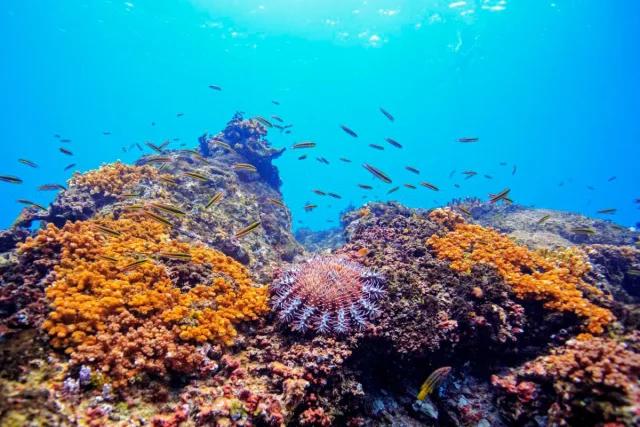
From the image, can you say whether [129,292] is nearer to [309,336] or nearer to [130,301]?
[130,301]

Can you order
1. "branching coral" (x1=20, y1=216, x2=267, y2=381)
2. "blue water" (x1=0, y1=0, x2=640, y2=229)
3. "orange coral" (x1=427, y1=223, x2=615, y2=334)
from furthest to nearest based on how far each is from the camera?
"blue water" (x1=0, y1=0, x2=640, y2=229) < "orange coral" (x1=427, y1=223, x2=615, y2=334) < "branching coral" (x1=20, y1=216, x2=267, y2=381)

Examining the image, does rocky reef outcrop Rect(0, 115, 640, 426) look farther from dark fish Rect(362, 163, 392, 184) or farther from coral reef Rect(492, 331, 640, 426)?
dark fish Rect(362, 163, 392, 184)

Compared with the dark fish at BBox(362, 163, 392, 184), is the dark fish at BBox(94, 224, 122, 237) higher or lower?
lower

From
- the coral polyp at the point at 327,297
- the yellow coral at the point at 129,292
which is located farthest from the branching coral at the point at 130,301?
the coral polyp at the point at 327,297

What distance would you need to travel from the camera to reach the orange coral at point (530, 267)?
618 centimetres

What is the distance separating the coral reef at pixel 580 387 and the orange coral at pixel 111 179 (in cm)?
1190

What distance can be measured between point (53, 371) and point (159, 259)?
266 centimetres

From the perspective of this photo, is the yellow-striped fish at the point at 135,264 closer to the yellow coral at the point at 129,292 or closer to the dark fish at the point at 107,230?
the yellow coral at the point at 129,292

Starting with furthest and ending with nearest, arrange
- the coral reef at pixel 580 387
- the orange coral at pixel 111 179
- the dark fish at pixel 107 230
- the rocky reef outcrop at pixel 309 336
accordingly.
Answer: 1. the orange coral at pixel 111 179
2. the dark fish at pixel 107 230
3. the rocky reef outcrop at pixel 309 336
4. the coral reef at pixel 580 387

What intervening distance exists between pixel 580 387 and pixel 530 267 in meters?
4.05

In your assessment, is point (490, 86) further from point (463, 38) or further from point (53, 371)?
point (53, 371)

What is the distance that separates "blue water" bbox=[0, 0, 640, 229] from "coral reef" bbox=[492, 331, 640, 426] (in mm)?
23536

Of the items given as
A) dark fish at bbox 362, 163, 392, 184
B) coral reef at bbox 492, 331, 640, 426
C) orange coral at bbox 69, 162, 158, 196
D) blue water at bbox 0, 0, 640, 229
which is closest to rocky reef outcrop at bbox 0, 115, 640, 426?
coral reef at bbox 492, 331, 640, 426

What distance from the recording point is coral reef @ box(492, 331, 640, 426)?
145 inches
